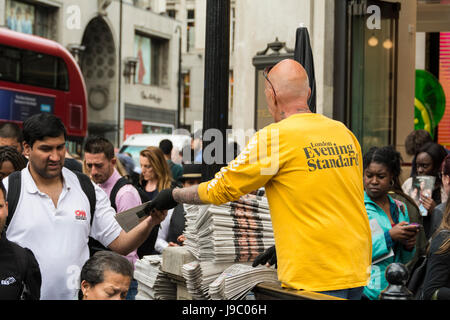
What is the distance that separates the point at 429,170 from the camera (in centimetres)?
712

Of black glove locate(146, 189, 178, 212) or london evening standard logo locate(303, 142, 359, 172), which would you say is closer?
london evening standard logo locate(303, 142, 359, 172)

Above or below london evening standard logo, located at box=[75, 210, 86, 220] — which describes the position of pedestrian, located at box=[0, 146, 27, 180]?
above

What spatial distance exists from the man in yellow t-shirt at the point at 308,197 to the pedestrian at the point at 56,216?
2.82 ft

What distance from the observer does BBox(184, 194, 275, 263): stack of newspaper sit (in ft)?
13.5

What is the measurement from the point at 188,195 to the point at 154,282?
148 cm

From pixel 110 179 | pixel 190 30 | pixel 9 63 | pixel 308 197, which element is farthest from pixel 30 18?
pixel 308 197

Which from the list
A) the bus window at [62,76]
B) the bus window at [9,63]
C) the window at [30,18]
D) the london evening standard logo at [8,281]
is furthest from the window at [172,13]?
the london evening standard logo at [8,281]

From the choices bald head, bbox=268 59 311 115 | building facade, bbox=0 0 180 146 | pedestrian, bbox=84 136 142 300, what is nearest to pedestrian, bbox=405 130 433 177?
pedestrian, bbox=84 136 142 300

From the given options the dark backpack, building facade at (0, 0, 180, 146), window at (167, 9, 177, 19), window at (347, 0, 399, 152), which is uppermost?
window at (167, 9, 177, 19)

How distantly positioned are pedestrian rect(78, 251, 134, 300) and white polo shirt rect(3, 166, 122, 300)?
422mm

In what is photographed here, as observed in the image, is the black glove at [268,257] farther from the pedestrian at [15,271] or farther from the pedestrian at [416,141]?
the pedestrian at [416,141]

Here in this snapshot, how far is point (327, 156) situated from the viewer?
331cm

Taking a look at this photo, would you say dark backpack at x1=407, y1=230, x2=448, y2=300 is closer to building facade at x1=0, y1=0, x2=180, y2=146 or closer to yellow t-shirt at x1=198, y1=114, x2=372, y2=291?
yellow t-shirt at x1=198, y1=114, x2=372, y2=291
